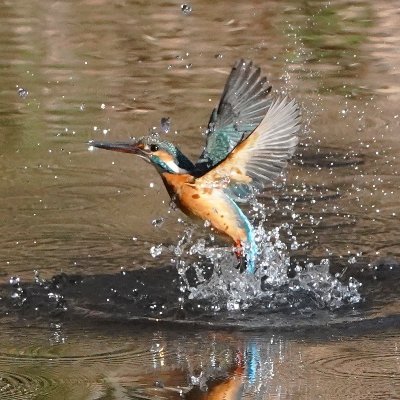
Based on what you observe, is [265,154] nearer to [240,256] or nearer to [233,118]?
[233,118]

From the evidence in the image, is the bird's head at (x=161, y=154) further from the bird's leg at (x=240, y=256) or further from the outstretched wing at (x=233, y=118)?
the bird's leg at (x=240, y=256)

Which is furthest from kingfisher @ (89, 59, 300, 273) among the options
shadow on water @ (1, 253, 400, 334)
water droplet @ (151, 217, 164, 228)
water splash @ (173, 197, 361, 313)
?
water droplet @ (151, 217, 164, 228)

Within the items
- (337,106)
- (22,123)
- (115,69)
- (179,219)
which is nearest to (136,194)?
(179,219)

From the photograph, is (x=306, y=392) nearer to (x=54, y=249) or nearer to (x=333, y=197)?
(x=54, y=249)

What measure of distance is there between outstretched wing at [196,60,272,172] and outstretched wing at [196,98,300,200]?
0.22 m

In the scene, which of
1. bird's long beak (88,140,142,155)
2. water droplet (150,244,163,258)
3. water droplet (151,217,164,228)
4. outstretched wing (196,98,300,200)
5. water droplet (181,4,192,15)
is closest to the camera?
bird's long beak (88,140,142,155)

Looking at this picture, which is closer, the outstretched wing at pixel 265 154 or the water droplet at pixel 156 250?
the outstretched wing at pixel 265 154

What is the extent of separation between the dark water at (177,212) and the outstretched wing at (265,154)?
532 mm

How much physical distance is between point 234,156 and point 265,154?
0.50ft

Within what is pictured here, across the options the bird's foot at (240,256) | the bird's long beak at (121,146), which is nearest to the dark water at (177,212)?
the bird's foot at (240,256)

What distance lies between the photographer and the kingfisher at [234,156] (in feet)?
16.1

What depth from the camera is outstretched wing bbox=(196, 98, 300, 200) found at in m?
4.91

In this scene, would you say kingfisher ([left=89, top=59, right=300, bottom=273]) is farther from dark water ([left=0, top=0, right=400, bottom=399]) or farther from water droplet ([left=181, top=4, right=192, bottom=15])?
water droplet ([left=181, top=4, right=192, bottom=15])

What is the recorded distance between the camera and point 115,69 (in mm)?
9258
